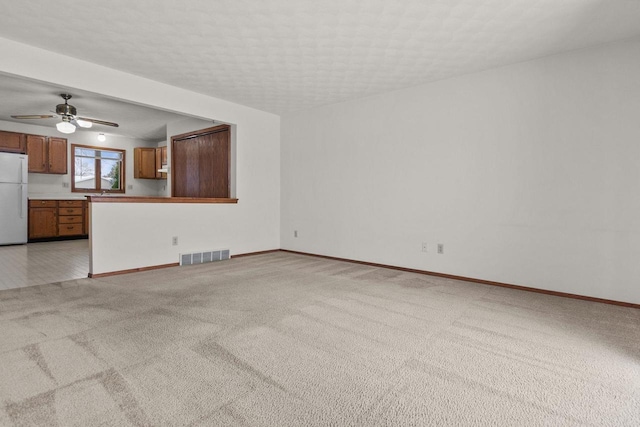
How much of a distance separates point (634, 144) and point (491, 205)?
4.10ft

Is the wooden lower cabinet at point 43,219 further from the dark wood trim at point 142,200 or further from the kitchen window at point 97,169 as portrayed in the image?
the dark wood trim at point 142,200

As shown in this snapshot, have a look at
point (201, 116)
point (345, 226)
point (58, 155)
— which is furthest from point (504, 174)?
point (58, 155)

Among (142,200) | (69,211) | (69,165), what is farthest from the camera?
(69,165)

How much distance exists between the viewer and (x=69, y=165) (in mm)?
7168

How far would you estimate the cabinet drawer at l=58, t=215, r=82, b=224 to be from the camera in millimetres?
6824

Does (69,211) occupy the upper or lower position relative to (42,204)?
lower

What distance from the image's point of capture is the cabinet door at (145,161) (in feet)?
26.0

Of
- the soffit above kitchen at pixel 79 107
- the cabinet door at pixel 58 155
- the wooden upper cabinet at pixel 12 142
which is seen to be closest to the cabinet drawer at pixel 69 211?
the cabinet door at pixel 58 155

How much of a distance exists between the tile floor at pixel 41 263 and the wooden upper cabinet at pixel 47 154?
1640 millimetres

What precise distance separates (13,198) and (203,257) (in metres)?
4.40

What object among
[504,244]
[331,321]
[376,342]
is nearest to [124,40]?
[331,321]

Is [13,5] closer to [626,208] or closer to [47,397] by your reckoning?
[47,397]

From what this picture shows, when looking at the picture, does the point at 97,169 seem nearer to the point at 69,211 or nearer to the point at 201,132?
the point at 69,211

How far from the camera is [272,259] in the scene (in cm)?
494
